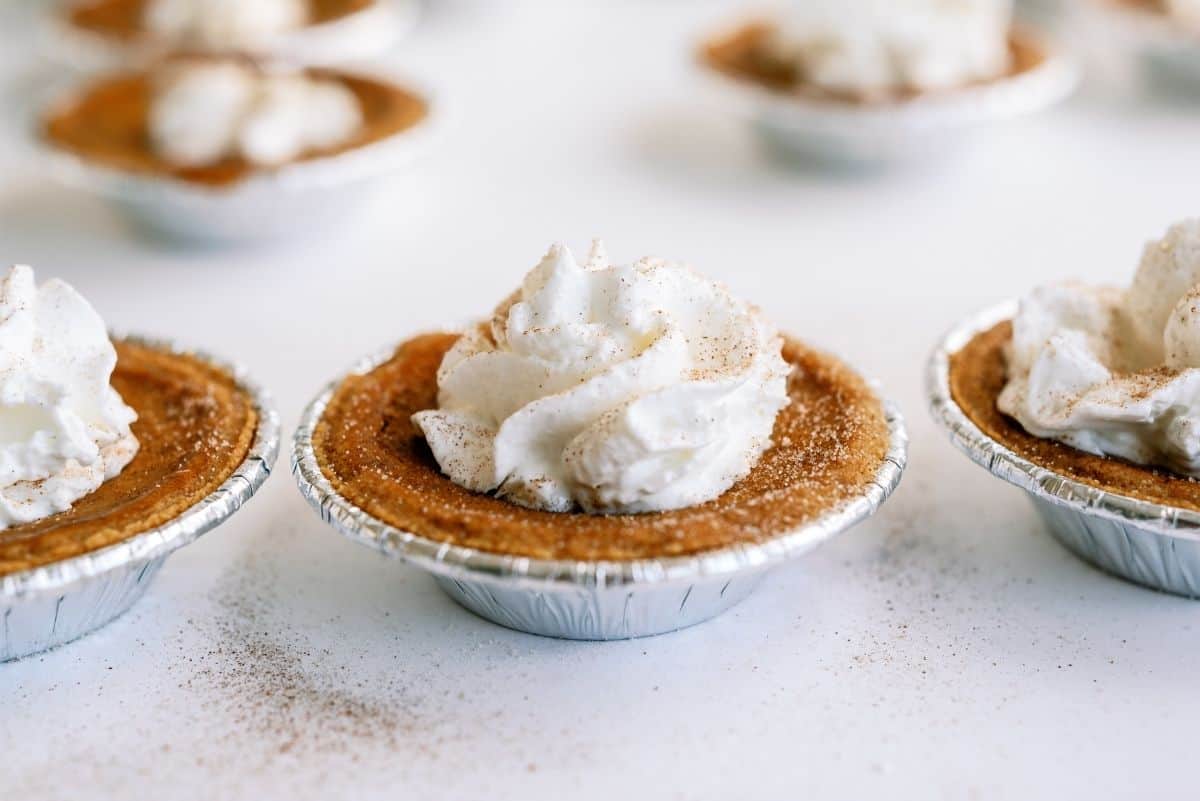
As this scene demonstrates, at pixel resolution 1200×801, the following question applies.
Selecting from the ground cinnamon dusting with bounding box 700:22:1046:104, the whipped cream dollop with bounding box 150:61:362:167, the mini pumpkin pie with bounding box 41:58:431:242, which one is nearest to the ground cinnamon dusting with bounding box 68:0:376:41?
the mini pumpkin pie with bounding box 41:58:431:242

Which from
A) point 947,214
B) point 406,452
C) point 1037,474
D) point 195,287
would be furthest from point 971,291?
point 195,287

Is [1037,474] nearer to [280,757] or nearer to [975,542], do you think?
[975,542]

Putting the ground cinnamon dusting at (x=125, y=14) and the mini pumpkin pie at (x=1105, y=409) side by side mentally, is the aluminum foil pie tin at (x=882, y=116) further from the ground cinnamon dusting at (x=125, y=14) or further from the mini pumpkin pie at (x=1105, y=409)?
the ground cinnamon dusting at (x=125, y=14)

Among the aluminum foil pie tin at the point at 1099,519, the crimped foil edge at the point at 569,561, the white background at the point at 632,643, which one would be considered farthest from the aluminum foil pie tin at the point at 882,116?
the crimped foil edge at the point at 569,561

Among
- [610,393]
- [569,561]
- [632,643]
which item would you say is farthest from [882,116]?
[569,561]

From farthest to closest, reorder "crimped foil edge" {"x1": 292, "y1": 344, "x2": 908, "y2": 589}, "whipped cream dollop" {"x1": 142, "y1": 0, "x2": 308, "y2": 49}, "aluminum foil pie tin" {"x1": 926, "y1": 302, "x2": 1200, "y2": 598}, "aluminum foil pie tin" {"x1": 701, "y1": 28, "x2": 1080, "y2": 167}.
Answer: "whipped cream dollop" {"x1": 142, "y1": 0, "x2": 308, "y2": 49} < "aluminum foil pie tin" {"x1": 701, "y1": 28, "x2": 1080, "y2": 167} < "aluminum foil pie tin" {"x1": 926, "y1": 302, "x2": 1200, "y2": 598} < "crimped foil edge" {"x1": 292, "y1": 344, "x2": 908, "y2": 589}

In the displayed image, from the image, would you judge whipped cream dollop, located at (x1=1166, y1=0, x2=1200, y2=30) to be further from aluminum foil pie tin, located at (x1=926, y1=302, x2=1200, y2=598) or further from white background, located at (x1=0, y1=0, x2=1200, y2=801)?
aluminum foil pie tin, located at (x1=926, y1=302, x2=1200, y2=598)
